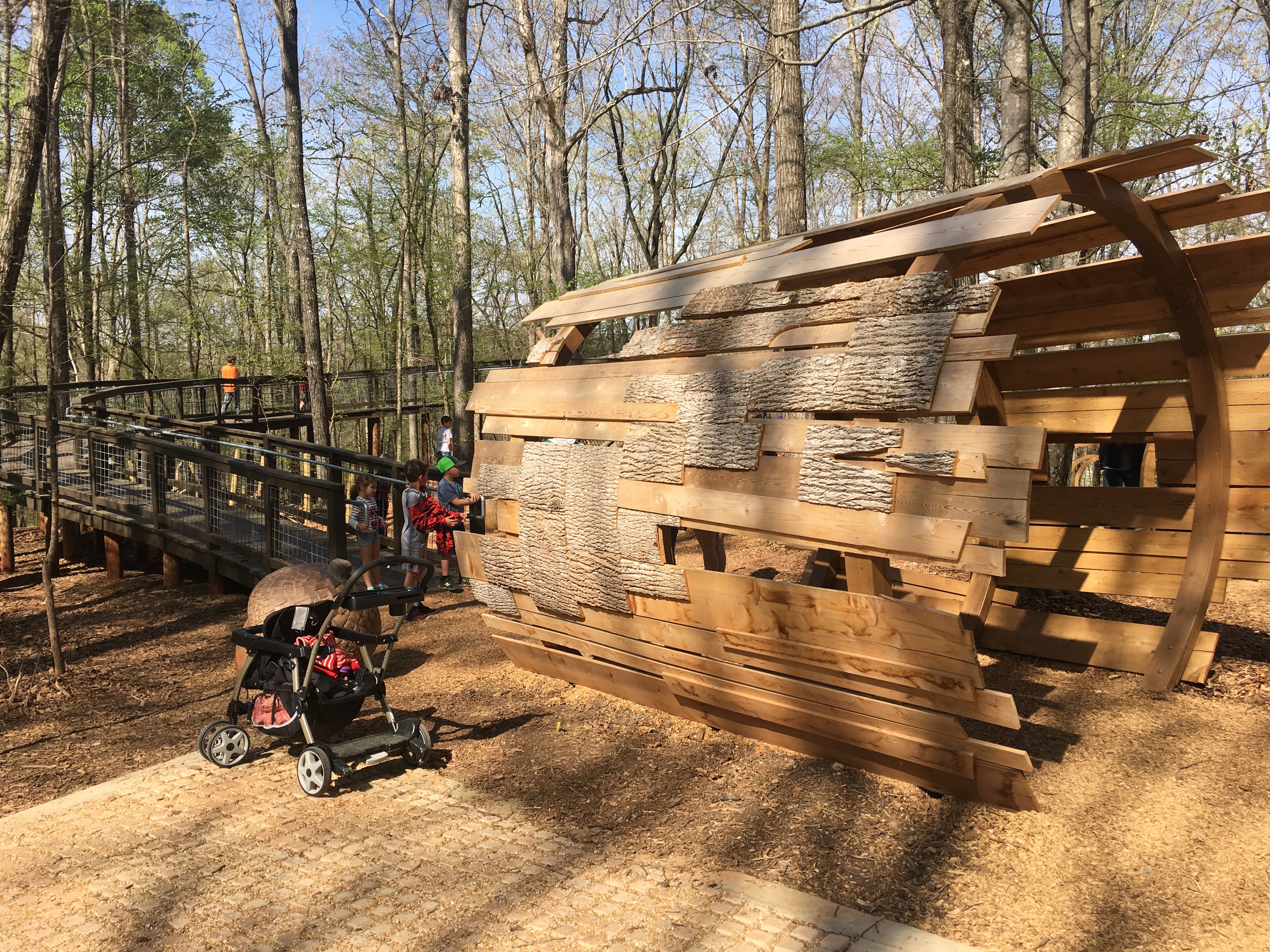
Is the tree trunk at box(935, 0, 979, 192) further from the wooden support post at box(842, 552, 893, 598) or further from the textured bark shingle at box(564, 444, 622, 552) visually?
the wooden support post at box(842, 552, 893, 598)

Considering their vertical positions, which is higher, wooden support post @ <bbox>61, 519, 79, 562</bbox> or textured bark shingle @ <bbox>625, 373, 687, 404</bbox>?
textured bark shingle @ <bbox>625, 373, 687, 404</bbox>

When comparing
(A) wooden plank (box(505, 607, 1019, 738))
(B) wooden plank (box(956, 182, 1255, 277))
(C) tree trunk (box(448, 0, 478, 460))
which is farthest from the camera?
(C) tree trunk (box(448, 0, 478, 460))

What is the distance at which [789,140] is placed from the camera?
9.43 m

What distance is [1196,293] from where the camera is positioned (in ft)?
17.6

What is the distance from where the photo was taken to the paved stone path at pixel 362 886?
11.2 feet

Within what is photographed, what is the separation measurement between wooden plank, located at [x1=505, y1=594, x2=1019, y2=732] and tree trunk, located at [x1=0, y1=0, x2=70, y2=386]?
6025 mm

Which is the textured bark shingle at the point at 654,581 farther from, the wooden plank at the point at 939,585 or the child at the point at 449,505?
the child at the point at 449,505

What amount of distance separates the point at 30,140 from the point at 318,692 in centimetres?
636

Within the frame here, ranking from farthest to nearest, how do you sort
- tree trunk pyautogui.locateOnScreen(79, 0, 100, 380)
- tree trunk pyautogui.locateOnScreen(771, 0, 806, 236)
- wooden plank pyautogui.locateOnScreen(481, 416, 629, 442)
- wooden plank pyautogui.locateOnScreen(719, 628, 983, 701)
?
tree trunk pyautogui.locateOnScreen(79, 0, 100, 380)
tree trunk pyautogui.locateOnScreen(771, 0, 806, 236)
wooden plank pyautogui.locateOnScreen(481, 416, 629, 442)
wooden plank pyautogui.locateOnScreen(719, 628, 983, 701)

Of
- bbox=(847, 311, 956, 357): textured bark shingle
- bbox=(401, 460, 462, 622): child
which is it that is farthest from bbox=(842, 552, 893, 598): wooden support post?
bbox=(401, 460, 462, 622): child

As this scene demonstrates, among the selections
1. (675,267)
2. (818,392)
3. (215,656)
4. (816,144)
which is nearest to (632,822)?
(818,392)

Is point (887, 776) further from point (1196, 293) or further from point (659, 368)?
point (1196, 293)

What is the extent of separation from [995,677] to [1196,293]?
114 inches

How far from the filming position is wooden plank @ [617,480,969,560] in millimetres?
3682
